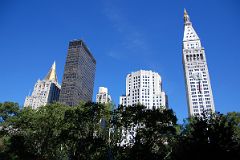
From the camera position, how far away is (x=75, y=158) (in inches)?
1689

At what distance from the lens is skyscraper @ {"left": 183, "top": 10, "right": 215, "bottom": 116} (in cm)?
12575

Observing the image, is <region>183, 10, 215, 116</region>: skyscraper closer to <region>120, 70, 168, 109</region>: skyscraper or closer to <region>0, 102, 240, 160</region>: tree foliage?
<region>120, 70, 168, 109</region>: skyscraper

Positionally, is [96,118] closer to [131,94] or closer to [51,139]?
[51,139]

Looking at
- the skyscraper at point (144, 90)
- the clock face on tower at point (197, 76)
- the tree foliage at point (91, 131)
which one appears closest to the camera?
the tree foliage at point (91, 131)

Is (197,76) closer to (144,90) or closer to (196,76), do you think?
(196,76)

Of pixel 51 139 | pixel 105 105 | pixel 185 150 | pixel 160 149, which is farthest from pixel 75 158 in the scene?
pixel 185 150

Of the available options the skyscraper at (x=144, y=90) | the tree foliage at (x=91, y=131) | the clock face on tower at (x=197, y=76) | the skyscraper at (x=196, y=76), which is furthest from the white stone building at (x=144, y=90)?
the tree foliage at (x=91, y=131)

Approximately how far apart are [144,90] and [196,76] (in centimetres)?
4340

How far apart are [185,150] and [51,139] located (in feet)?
99.2

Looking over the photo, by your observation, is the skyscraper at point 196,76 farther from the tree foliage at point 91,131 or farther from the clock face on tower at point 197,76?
the tree foliage at point 91,131

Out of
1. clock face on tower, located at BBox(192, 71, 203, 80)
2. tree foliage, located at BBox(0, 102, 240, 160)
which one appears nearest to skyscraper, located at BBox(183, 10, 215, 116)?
clock face on tower, located at BBox(192, 71, 203, 80)

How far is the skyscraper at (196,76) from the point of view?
126m

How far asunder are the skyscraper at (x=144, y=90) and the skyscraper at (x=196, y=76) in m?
33.1

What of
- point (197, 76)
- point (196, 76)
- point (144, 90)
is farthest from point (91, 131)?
point (144, 90)
